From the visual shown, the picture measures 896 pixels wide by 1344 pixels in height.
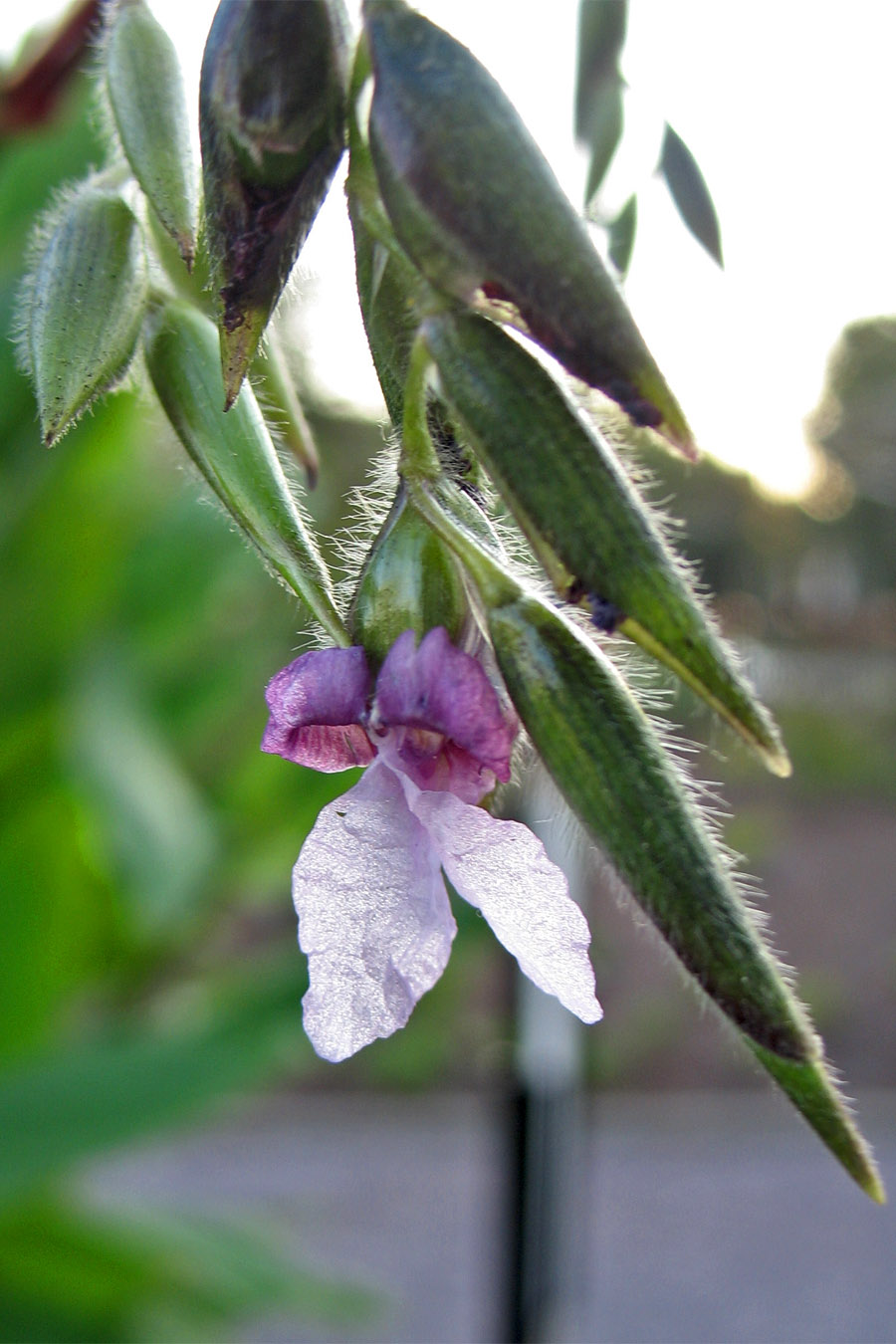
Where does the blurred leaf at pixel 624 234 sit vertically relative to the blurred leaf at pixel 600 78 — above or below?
below

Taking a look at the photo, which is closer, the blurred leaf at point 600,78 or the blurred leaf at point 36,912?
the blurred leaf at point 600,78

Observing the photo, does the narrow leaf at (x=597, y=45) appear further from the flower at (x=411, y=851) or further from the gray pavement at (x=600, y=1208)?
the gray pavement at (x=600, y=1208)

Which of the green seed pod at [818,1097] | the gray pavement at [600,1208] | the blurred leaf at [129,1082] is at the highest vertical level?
the green seed pod at [818,1097]

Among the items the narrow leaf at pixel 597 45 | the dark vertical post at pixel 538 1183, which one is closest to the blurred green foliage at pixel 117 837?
the dark vertical post at pixel 538 1183

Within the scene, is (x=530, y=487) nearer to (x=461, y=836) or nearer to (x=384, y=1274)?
(x=461, y=836)

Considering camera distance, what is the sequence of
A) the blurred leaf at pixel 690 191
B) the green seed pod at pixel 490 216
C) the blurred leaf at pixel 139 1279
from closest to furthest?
the green seed pod at pixel 490 216, the blurred leaf at pixel 690 191, the blurred leaf at pixel 139 1279

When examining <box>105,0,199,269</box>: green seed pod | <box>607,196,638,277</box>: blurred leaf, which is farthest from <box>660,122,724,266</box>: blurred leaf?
<box>105,0,199,269</box>: green seed pod

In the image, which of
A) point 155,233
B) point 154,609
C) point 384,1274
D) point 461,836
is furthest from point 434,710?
point 384,1274

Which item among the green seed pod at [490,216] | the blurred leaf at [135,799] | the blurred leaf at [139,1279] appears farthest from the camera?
the blurred leaf at [139,1279]

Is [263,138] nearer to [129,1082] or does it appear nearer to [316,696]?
[316,696]
